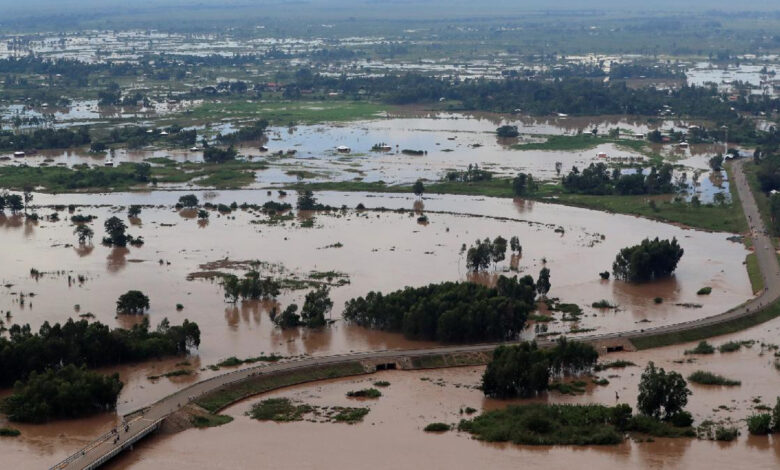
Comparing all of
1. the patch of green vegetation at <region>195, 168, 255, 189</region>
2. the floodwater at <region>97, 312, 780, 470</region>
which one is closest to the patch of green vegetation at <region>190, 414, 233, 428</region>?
the floodwater at <region>97, 312, 780, 470</region>

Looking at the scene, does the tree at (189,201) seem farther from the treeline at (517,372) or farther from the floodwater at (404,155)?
the treeline at (517,372)

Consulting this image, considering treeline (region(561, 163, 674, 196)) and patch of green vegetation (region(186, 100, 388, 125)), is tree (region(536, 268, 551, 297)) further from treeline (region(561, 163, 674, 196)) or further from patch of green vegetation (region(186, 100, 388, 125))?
patch of green vegetation (region(186, 100, 388, 125))

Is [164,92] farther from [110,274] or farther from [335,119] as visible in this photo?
[110,274]

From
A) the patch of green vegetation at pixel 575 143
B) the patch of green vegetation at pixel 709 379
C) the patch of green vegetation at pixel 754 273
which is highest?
the patch of green vegetation at pixel 575 143

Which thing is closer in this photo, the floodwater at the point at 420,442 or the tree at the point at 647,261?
the floodwater at the point at 420,442

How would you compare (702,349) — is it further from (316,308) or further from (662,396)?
(316,308)

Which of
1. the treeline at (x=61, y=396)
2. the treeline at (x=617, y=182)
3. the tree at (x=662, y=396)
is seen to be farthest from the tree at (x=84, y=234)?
the tree at (x=662, y=396)
